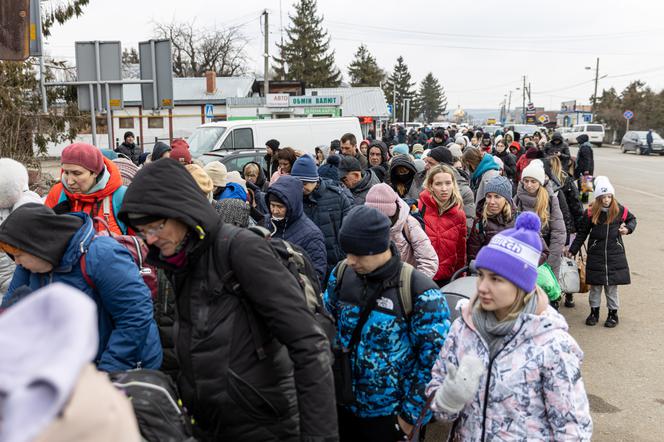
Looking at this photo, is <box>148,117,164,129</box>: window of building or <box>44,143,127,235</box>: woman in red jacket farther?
<box>148,117,164,129</box>: window of building

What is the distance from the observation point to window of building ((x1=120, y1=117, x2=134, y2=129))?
45.0 meters

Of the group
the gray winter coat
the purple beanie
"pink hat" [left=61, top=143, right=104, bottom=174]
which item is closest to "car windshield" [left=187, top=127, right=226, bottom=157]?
the gray winter coat

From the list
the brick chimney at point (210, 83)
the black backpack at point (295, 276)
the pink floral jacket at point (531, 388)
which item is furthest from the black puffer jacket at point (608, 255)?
the brick chimney at point (210, 83)

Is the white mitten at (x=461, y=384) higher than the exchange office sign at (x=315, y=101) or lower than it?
lower

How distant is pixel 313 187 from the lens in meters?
5.62

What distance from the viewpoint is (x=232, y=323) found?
2186mm

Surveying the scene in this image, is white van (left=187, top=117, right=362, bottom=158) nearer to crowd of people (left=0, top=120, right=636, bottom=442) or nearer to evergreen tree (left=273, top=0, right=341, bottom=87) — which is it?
crowd of people (left=0, top=120, right=636, bottom=442)

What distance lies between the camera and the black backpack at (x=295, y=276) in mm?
2184

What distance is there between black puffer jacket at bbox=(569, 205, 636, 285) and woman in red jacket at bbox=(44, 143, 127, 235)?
5.31 m

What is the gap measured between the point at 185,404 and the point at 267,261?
0.65m

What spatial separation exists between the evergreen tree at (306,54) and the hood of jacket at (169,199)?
65116mm

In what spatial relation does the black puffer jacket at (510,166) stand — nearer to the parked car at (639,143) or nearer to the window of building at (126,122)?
the parked car at (639,143)

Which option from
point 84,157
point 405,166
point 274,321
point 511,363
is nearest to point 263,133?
point 405,166

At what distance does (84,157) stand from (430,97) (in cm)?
11980
